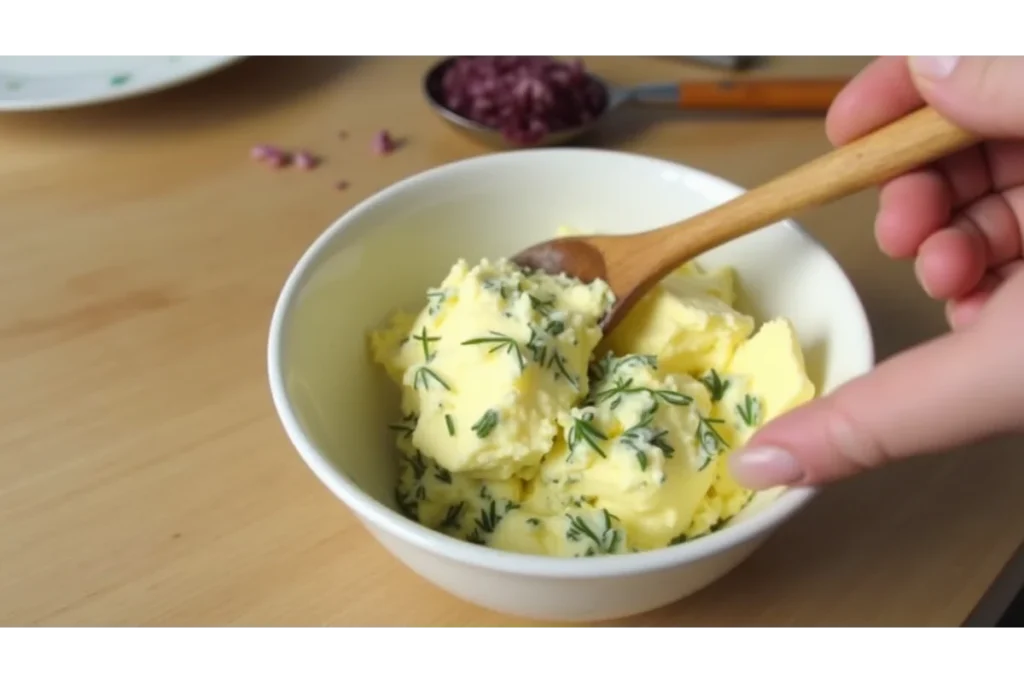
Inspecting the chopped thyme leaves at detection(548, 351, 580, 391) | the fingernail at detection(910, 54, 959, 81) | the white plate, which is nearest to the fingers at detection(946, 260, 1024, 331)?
the fingernail at detection(910, 54, 959, 81)

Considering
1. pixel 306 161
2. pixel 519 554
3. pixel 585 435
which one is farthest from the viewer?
pixel 306 161

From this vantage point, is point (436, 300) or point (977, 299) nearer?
point (436, 300)

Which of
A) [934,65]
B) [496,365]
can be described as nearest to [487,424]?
[496,365]

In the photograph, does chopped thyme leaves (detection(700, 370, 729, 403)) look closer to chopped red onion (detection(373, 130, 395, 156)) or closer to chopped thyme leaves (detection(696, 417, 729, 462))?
chopped thyme leaves (detection(696, 417, 729, 462))

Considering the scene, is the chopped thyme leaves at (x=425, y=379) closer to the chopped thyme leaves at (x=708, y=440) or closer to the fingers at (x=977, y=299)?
the chopped thyme leaves at (x=708, y=440)

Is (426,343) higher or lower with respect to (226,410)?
higher

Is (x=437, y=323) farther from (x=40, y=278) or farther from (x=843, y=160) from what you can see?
(x=40, y=278)

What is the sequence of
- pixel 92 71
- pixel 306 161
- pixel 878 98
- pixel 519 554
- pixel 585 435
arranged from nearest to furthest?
pixel 519 554 → pixel 585 435 → pixel 878 98 → pixel 306 161 → pixel 92 71

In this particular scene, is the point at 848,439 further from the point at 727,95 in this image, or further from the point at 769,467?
the point at 727,95
